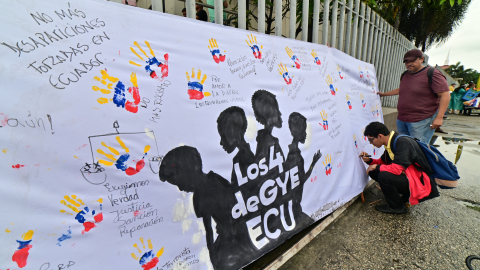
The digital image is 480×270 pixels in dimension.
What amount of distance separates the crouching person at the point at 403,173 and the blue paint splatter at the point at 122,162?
93.6 inches

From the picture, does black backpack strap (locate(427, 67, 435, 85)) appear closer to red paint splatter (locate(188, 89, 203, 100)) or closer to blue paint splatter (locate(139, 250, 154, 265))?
red paint splatter (locate(188, 89, 203, 100))

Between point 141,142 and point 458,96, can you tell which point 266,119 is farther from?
point 458,96

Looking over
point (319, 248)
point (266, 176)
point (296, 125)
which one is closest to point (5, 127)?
point (266, 176)

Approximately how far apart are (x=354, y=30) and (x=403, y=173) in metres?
2.15

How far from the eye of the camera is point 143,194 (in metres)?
1.22

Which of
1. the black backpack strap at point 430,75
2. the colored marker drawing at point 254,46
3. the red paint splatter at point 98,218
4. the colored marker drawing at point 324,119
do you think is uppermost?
the colored marker drawing at point 254,46

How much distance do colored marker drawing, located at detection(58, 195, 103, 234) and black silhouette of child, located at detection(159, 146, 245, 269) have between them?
1.19ft

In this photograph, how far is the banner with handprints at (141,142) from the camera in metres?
0.96

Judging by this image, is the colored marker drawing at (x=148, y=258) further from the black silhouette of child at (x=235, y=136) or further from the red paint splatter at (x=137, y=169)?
the black silhouette of child at (x=235, y=136)

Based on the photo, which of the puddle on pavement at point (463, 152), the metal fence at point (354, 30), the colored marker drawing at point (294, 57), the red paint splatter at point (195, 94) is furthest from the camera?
the puddle on pavement at point (463, 152)

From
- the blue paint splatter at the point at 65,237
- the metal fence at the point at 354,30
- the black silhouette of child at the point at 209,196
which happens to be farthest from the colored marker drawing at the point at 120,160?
the metal fence at the point at 354,30

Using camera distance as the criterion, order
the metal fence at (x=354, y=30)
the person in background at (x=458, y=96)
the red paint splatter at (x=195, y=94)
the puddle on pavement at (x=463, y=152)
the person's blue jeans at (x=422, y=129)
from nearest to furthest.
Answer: the red paint splatter at (x=195, y=94) → the metal fence at (x=354, y=30) → the person's blue jeans at (x=422, y=129) → the puddle on pavement at (x=463, y=152) → the person in background at (x=458, y=96)

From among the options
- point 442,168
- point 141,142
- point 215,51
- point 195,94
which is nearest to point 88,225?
point 141,142

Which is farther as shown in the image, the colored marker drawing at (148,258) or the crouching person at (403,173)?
the crouching person at (403,173)
